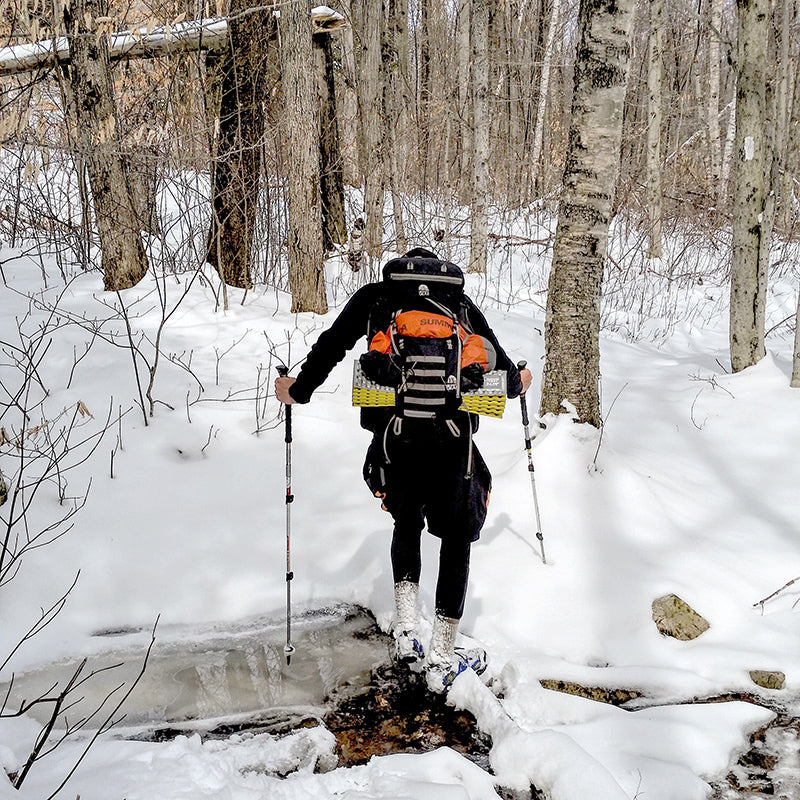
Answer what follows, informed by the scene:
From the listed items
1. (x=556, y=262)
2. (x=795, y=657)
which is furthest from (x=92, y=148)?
(x=795, y=657)

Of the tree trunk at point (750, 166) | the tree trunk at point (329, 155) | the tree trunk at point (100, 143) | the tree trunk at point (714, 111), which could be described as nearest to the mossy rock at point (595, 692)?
the tree trunk at point (750, 166)

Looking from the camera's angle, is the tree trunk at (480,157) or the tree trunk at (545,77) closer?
the tree trunk at (480,157)

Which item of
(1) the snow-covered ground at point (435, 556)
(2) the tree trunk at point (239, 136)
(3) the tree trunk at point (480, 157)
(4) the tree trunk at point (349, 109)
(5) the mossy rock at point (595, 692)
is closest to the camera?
(1) the snow-covered ground at point (435, 556)

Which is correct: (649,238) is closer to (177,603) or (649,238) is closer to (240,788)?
(177,603)

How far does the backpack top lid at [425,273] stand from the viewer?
2928 millimetres

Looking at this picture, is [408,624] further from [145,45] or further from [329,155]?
[329,155]

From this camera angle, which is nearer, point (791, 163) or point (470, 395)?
point (470, 395)

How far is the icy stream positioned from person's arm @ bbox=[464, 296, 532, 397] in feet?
5.10

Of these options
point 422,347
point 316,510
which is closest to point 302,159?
point 316,510

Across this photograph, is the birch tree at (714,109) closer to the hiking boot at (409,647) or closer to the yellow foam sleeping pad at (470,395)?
the yellow foam sleeping pad at (470,395)

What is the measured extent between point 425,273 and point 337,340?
0.54 m

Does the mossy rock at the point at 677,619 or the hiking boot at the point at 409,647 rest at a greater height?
the hiking boot at the point at 409,647

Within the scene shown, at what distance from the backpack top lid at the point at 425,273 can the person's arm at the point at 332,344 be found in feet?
0.48

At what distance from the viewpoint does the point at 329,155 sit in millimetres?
11094
